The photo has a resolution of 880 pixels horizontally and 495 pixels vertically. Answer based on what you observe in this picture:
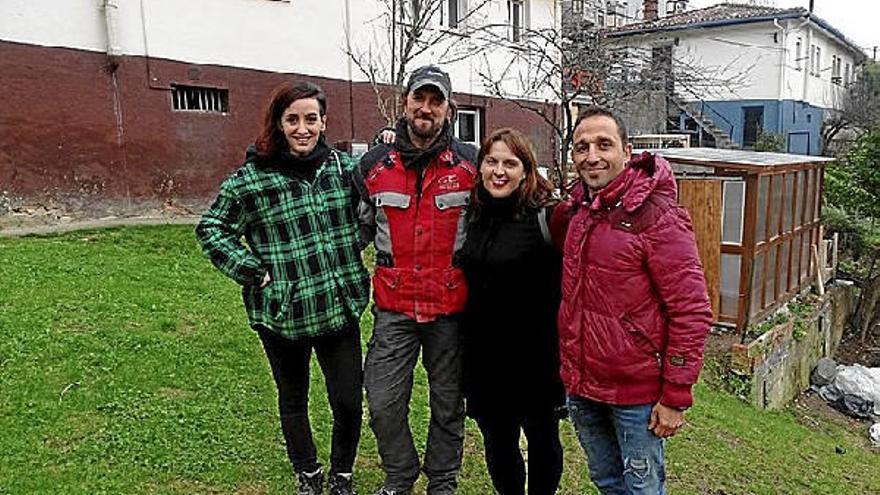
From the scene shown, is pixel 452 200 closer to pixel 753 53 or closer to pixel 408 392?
pixel 408 392

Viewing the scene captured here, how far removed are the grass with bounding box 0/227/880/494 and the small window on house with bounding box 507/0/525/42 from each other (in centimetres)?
1082

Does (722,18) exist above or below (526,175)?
above

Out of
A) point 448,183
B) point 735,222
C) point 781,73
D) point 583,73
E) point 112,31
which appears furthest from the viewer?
Answer: point 781,73

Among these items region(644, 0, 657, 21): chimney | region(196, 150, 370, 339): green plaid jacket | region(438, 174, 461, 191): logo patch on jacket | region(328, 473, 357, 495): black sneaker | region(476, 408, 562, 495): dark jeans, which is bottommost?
region(328, 473, 357, 495): black sneaker

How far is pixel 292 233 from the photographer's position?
9.46ft

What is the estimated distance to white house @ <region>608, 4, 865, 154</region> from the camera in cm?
2347

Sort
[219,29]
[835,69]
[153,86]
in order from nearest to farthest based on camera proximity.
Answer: [153,86], [219,29], [835,69]

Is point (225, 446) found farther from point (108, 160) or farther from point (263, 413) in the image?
point (108, 160)

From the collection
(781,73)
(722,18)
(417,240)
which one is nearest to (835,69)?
(781,73)

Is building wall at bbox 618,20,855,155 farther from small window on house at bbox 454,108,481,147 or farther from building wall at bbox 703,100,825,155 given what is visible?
small window on house at bbox 454,108,481,147

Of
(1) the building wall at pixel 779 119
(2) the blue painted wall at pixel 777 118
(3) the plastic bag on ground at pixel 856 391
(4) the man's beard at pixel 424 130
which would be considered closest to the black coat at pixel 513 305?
(4) the man's beard at pixel 424 130

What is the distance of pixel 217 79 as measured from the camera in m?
10.7

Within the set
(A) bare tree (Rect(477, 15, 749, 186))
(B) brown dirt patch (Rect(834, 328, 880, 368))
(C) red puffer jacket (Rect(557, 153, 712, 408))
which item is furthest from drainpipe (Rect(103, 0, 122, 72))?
(B) brown dirt patch (Rect(834, 328, 880, 368))

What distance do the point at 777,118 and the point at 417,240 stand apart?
24.1m
